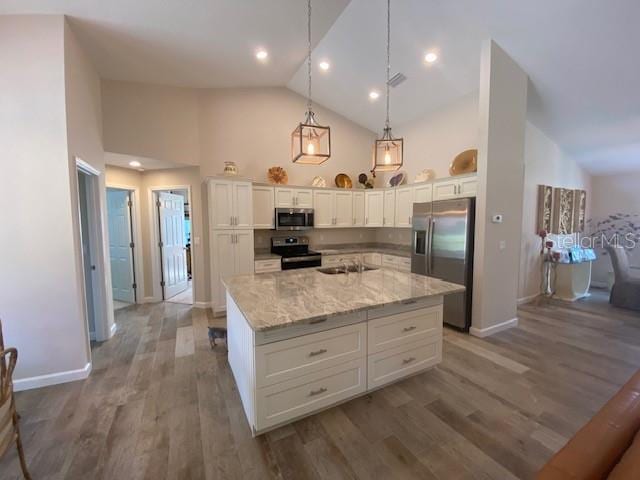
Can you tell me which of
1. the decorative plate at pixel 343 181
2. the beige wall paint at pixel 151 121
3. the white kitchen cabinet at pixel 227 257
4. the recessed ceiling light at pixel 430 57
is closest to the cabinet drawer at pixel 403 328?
the white kitchen cabinet at pixel 227 257

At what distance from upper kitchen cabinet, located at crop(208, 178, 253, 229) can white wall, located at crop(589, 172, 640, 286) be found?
756 centimetres

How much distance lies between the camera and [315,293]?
7.33ft

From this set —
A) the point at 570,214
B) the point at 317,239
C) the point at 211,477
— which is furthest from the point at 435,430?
the point at 570,214

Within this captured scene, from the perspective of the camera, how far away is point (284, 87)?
528 centimetres

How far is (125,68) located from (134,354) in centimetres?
370

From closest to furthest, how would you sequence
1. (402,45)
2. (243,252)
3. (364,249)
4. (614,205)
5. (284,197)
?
(402,45) → (243,252) → (284,197) → (364,249) → (614,205)

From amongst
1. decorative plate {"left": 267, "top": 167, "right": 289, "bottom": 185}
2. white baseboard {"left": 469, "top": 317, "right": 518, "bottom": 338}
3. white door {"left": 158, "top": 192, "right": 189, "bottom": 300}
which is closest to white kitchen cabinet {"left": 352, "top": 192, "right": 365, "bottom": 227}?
decorative plate {"left": 267, "top": 167, "right": 289, "bottom": 185}

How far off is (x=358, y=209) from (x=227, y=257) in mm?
2863

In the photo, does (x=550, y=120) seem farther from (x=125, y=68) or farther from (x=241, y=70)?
(x=125, y=68)

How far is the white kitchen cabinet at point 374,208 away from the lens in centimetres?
561

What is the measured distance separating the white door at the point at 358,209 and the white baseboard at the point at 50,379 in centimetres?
468

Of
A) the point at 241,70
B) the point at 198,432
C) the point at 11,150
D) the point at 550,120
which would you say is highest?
the point at 241,70

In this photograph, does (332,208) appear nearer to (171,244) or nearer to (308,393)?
(171,244)

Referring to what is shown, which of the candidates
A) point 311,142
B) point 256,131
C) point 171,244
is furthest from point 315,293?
point 171,244
